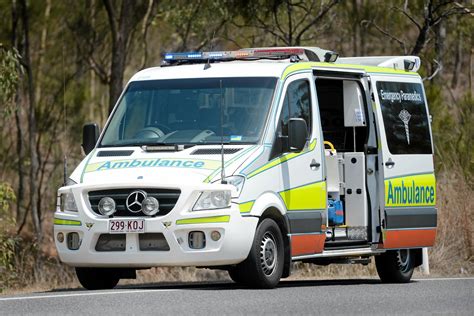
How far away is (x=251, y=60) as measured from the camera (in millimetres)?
14070

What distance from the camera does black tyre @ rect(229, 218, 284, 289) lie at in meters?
12.2

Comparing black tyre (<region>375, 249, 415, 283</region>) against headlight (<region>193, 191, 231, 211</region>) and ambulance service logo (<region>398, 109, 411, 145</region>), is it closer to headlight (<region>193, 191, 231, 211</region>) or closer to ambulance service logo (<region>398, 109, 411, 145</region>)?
ambulance service logo (<region>398, 109, 411, 145</region>)

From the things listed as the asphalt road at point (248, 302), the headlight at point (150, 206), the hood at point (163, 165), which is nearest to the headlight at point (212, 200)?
the hood at point (163, 165)

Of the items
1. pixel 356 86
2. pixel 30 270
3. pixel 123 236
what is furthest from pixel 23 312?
pixel 30 270

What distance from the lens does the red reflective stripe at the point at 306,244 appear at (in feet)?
42.8

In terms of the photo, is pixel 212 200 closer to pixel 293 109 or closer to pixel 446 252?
pixel 293 109

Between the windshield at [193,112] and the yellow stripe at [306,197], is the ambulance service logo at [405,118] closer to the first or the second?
the yellow stripe at [306,197]

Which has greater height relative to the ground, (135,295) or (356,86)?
(356,86)

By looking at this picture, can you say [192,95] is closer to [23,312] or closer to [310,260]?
[310,260]

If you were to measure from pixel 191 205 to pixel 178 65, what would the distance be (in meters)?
2.45

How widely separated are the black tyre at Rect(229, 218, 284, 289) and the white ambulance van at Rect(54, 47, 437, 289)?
1cm

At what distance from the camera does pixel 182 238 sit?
1202cm

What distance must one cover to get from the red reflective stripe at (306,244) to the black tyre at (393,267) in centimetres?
174

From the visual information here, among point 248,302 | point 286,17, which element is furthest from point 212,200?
point 286,17
